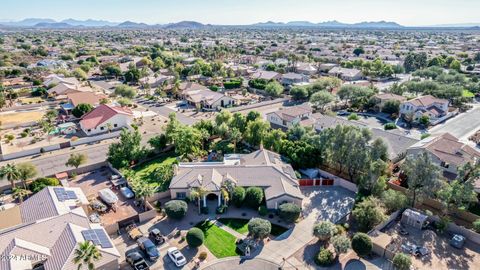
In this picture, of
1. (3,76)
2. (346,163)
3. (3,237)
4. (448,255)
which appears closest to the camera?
(3,237)

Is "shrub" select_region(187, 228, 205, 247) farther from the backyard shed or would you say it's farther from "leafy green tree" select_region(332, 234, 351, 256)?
the backyard shed

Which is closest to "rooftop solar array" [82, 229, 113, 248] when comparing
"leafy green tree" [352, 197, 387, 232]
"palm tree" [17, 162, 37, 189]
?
"palm tree" [17, 162, 37, 189]

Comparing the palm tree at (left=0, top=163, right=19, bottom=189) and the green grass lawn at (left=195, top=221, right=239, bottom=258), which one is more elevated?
the palm tree at (left=0, top=163, right=19, bottom=189)

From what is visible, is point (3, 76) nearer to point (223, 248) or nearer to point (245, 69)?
point (245, 69)

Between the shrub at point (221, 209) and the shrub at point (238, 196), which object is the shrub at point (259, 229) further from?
the shrub at point (221, 209)

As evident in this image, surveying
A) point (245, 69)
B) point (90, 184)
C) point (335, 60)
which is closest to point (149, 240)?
point (90, 184)
